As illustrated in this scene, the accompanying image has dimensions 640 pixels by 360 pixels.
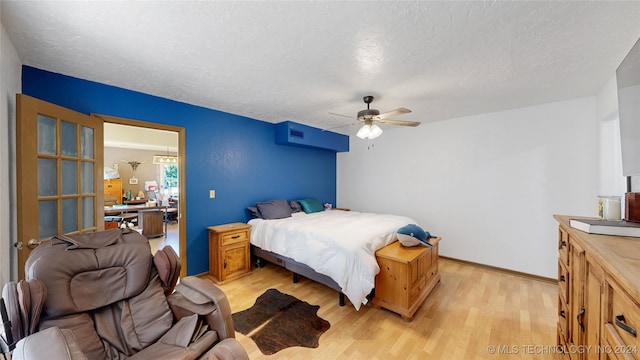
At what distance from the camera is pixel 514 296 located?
8.91ft

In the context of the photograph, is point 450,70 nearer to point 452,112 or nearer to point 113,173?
point 452,112

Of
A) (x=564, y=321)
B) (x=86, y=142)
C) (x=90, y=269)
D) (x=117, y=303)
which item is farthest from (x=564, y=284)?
(x=86, y=142)

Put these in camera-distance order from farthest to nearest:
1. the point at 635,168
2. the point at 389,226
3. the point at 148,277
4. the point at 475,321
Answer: the point at 389,226, the point at 475,321, the point at 148,277, the point at 635,168

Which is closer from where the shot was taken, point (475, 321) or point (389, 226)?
point (475, 321)

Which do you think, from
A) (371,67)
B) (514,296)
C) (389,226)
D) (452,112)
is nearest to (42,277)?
(371,67)

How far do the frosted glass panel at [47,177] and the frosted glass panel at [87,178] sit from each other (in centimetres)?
26

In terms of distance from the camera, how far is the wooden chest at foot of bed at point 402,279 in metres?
2.26

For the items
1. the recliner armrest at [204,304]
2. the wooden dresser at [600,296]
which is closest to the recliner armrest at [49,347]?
the recliner armrest at [204,304]

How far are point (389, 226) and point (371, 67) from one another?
1947mm

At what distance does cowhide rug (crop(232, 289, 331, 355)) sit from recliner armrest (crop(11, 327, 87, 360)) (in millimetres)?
1284

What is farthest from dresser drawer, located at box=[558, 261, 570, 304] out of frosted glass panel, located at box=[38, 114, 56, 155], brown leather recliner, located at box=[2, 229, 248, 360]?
frosted glass panel, located at box=[38, 114, 56, 155]

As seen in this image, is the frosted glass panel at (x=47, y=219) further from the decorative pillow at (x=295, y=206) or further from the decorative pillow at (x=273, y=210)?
the decorative pillow at (x=295, y=206)

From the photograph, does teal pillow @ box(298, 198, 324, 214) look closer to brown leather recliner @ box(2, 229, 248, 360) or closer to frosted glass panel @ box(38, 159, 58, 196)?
brown leather recliner @ box(2, 229, 248, 360)

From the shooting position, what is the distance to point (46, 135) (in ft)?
6.19
